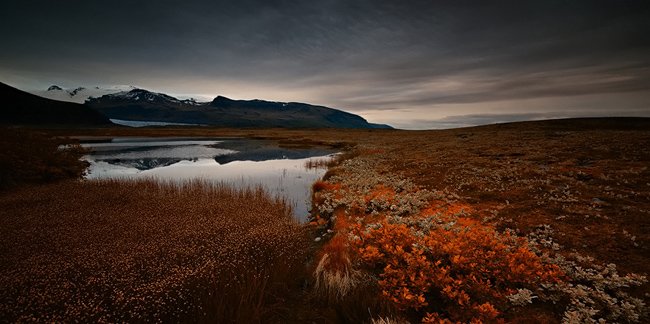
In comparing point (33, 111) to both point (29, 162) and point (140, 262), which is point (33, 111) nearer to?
point (29, 162)

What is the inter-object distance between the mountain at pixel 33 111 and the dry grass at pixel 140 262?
204m

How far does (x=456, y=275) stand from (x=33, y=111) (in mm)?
241775

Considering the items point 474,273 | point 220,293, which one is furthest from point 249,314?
point 474,273

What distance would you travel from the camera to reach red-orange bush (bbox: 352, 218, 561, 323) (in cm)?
551

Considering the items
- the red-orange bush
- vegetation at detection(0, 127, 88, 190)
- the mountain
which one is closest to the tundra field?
the red-orange bush

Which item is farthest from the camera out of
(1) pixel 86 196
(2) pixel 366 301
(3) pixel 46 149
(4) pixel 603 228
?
(3) pixel 46 149

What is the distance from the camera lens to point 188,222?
35.7 feet

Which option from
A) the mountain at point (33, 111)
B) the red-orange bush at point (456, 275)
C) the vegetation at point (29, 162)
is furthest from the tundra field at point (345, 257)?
the mountain at point (33, 111)

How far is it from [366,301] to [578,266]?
5.47 metres

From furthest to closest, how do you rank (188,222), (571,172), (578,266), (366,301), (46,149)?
(46,149) < (571,172) < (188,222) < (578,266) < (366,301)

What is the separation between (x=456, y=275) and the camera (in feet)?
21.3

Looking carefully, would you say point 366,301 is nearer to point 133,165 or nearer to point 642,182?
point 642,182

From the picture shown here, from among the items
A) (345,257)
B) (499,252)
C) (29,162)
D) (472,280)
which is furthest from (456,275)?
(29,162)

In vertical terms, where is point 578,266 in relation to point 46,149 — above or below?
below
